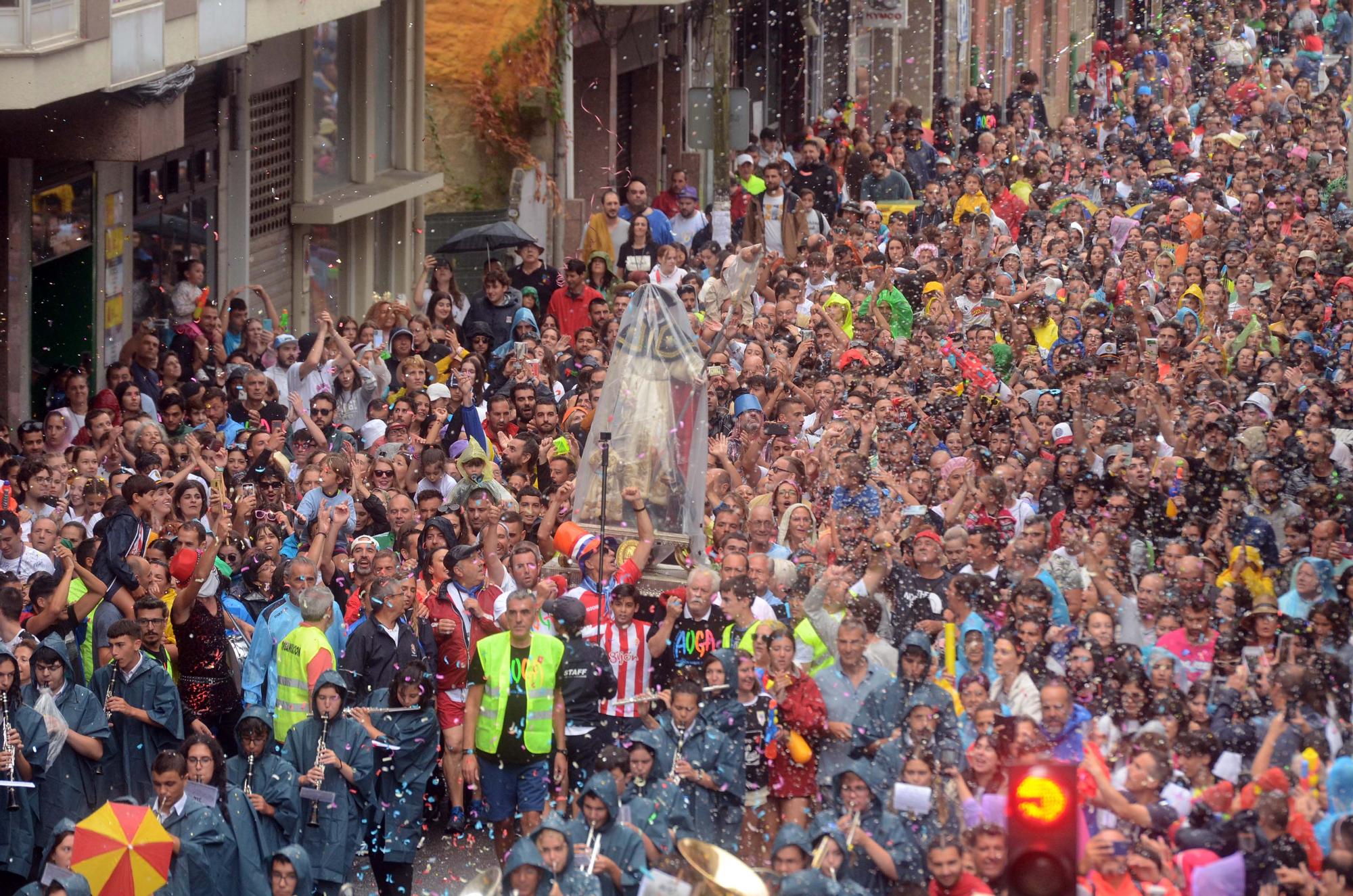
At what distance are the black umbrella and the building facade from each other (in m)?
0.98

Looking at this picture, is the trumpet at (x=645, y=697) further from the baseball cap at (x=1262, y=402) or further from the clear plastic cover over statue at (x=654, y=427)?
the baseball cap at (x=1262, y=402)

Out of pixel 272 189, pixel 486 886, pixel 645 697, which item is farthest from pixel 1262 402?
pixel 272 189

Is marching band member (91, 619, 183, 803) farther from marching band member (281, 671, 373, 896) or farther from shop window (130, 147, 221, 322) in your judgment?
shop window (130, 147, 221, 322)

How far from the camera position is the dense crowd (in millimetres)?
9133

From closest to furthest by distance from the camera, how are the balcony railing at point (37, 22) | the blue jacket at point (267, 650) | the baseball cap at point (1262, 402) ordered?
the blue jacket at point (267, 650) < the balcony railing at point (37, 22) < the baseball cap at point (1262, 402)

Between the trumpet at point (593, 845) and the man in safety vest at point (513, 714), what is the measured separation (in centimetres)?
95

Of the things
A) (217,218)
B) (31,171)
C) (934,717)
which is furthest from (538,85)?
(934,717)

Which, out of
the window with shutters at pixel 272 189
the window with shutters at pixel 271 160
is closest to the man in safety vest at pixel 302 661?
the window with shutters at pixel 272 189

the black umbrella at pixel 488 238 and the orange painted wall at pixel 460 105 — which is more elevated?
the orange painted wall at pixel 460 105

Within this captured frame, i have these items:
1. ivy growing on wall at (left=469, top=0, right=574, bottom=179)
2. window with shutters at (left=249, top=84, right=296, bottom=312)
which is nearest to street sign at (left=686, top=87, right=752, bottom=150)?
ivy growing on wall at (left=469, top=0, right=574, bottom=179)

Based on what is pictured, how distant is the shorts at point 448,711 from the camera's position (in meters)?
10.6

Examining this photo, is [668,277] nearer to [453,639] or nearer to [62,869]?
[453,639]

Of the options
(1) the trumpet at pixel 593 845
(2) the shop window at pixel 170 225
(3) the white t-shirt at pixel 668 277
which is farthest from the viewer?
(3) the white t-shirt at pixel 668 277

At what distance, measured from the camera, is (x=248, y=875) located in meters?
9.39
